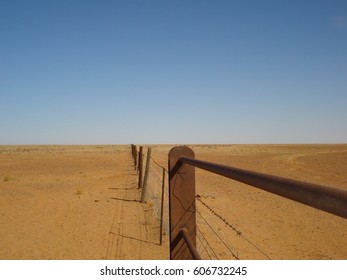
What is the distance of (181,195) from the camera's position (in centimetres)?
255

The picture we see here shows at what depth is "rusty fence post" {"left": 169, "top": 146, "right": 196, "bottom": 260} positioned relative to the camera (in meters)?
2.56

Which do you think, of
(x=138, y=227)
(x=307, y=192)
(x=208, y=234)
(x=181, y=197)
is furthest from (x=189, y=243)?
(x=138, y=227)

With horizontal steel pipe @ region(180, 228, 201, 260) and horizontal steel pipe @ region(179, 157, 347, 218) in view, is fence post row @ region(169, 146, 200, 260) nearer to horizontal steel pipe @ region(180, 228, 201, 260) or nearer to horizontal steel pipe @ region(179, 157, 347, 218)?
horizontal steel pipe @ region(180, 228, 201, 260)

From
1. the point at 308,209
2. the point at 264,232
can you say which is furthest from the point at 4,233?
the point at 308,209

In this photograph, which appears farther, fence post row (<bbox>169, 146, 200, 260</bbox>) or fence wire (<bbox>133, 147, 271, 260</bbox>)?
fence wire (<bbox>133, 147, 271, 260</bbox>)

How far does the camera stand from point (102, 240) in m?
6.75

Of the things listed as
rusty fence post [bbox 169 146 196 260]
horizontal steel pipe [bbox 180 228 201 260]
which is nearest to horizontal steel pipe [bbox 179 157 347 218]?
horizontal steel pipe [bbox 180 228 201 260]

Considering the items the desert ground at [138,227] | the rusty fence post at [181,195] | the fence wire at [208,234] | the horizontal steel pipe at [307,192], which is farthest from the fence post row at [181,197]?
the desert ground at [138,227]

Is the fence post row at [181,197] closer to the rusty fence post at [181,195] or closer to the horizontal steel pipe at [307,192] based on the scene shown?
the rusty fence post at [181,195]

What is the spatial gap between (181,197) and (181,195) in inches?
0.7

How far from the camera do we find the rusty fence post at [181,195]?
2557 mm

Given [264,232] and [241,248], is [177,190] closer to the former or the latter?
[241,248]

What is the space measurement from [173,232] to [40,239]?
529 centimetres

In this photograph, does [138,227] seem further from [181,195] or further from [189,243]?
[189,243]
